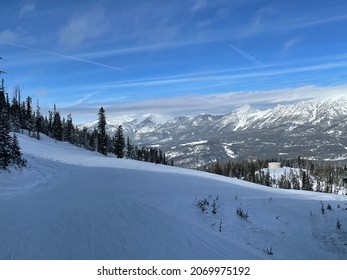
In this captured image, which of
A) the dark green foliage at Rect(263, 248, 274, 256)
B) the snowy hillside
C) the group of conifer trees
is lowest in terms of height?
the dark green foliage at Rect(263, 248, 274, 256)

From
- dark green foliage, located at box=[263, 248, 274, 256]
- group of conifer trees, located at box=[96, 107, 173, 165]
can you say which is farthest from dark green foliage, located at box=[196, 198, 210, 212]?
group of conifer trees, located at box=[96, 107, 173, 165]

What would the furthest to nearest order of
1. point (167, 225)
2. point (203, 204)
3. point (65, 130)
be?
point (65, 130), point (203, 204), point (167, 225)

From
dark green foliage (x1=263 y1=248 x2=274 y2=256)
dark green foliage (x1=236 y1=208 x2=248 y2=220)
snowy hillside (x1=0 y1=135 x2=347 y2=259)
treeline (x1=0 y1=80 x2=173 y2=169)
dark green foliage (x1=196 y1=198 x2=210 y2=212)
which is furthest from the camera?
treeline (x1=0 y1=80 x2=173 y2=169)

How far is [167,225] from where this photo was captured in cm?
1198

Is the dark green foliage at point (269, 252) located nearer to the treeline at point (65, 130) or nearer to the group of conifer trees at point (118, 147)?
the treeline at point (65, 130)

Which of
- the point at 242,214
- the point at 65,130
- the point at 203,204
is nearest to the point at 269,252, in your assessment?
the point at 242,214

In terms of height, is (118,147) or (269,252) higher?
(118,147)

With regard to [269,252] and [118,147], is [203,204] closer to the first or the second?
[269,252]

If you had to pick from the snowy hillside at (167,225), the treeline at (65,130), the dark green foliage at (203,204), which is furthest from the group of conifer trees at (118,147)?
the dark green foliage at (203,204)

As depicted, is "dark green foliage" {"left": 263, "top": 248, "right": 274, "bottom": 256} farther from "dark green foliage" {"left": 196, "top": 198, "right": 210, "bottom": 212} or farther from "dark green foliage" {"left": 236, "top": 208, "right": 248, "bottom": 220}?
"dark green foliage" {"left": 196, "top": 198, "right": 210, "bottom": 212}

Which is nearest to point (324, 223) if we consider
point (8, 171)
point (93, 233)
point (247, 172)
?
point (93, 233)

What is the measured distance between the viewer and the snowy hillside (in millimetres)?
10164

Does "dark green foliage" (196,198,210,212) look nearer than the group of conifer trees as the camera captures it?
Yes

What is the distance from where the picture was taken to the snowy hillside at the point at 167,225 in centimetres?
1016
